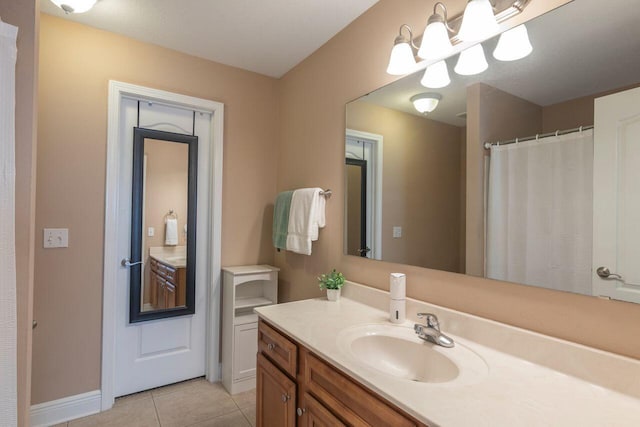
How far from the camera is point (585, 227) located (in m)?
0.98

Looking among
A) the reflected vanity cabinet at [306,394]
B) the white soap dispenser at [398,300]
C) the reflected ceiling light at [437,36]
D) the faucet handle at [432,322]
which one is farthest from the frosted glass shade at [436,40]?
the reflected vanity cabinet at [306,394]

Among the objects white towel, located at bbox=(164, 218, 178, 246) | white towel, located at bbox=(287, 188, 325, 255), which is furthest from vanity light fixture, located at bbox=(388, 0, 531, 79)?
white towel, located at bbox=(164, 218, 178, 246)

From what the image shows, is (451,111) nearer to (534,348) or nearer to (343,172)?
(343,172)

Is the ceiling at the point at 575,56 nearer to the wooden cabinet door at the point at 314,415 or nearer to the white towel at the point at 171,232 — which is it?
the wooden cabinet door at the point at 314,415

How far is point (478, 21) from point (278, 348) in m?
1.55

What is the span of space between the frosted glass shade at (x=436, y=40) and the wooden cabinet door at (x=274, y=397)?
1.52 m

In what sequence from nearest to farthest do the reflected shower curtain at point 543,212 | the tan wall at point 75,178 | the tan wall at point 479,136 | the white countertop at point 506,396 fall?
the white countertop at point 506,396 → the reflected shower curtain at point 543,212 → the tan wall at point 479,136 → the tan wall at point 75,178

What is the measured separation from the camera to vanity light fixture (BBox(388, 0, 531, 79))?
117cm

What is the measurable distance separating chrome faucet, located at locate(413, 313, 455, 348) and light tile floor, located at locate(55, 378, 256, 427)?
4.53 feet

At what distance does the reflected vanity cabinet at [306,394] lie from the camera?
93 cm

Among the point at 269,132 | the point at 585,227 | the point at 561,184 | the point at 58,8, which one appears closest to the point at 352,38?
the point at 269,132

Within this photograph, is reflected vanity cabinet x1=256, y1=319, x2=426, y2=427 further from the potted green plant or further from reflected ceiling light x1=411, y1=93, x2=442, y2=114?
reflected ceiling light x1=411, y1=93, x2=442, y2=114

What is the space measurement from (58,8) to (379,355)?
8.58 feet

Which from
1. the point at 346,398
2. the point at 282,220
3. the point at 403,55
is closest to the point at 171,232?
the point at 282,220
